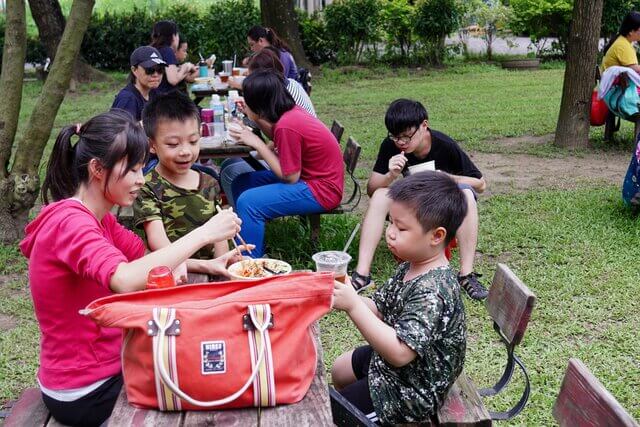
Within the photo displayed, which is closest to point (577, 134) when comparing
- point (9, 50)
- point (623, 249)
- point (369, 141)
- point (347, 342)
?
point (369, 141)

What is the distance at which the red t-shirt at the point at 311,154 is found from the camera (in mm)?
4371

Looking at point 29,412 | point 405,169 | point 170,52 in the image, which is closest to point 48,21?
point 170,52

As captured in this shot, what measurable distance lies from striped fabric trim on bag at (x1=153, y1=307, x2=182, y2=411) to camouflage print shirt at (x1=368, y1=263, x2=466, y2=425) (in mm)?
694

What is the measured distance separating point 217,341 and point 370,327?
53cm

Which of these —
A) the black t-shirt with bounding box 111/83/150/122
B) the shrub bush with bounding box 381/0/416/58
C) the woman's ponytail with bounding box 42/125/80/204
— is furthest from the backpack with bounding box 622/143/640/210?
the shrub bush with bounding box 381/0/416/58

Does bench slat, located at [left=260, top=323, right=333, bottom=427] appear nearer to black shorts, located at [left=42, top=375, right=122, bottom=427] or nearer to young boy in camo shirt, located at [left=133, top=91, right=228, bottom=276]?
black shorts, located at [left=42, top=375, right=122, bottom=427]

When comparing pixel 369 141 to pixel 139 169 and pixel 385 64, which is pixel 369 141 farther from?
pixel 385 64

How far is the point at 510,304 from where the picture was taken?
2.44 m

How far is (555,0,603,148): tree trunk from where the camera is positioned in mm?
7594

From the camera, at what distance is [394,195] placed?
7.25 feet

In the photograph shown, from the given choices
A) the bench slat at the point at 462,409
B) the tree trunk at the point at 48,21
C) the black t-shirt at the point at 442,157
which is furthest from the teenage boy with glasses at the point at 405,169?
the tree trunk at the point at 48,21

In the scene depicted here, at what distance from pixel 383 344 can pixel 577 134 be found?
259 inches

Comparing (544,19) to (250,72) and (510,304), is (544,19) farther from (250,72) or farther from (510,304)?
(510,304)

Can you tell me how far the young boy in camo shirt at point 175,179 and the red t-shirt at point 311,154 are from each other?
3.09ft
